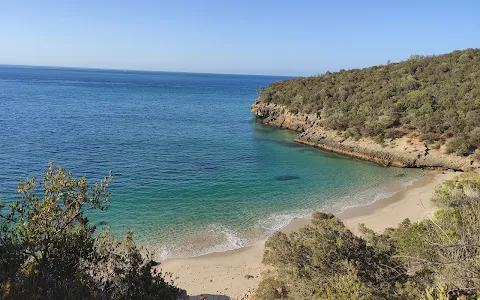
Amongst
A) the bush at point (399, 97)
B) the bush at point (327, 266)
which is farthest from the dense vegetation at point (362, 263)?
the bush at point (399, 97)

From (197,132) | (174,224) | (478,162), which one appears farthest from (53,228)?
(197,132)

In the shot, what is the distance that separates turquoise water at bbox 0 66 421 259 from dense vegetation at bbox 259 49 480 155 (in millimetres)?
7838

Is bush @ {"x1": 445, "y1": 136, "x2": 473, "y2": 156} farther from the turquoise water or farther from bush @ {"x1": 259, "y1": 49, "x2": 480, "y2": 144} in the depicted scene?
the turquoise water

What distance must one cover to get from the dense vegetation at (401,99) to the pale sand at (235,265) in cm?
2011

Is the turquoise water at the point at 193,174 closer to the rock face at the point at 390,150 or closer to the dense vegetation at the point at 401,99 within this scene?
the rock face at the point at 390,150

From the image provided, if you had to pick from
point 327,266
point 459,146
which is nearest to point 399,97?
point 459,146

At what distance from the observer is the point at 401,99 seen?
56375 mm

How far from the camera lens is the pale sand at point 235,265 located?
18641 mm

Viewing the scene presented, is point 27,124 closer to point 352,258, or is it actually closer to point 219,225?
point 219,225

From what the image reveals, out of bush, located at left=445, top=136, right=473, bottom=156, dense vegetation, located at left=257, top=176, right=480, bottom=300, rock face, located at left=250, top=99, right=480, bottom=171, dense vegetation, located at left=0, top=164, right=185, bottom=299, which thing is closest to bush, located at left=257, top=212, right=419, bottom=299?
dense vegetation, located at left=257, top=176, right=480, bottom=300

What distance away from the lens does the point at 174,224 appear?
25547 mm

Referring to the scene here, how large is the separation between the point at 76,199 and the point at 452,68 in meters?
73.6

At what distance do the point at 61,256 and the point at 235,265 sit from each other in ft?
37.9

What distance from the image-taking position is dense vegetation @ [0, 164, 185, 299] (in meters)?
10.8
